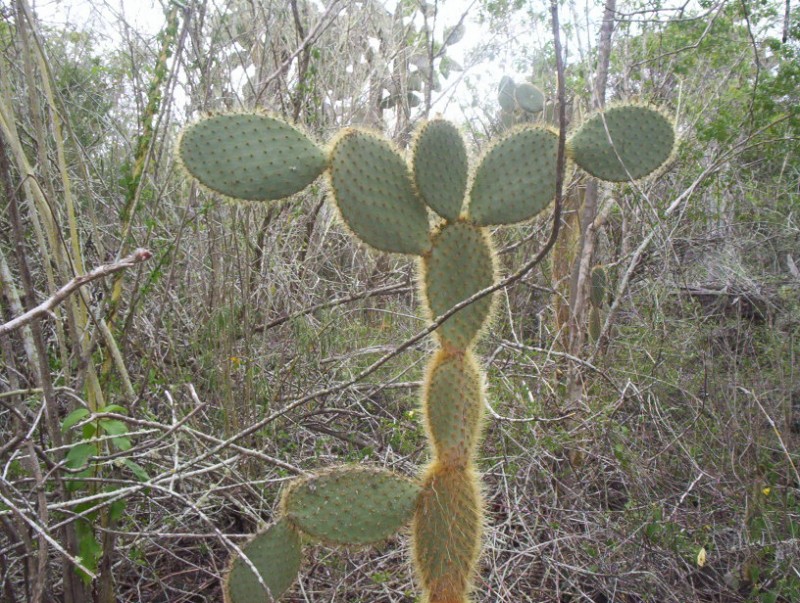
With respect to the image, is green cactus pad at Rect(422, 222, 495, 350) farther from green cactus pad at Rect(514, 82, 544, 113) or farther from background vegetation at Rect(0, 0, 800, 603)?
green cactus pad at Rect(514, 82, 544, 113)

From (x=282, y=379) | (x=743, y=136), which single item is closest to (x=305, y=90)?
(x=282, y=379)

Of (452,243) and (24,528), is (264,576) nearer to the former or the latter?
(24,528)

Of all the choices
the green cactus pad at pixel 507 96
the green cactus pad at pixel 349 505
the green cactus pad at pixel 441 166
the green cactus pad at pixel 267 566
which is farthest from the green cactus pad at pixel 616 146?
the green cactus pad at pixel 507 96

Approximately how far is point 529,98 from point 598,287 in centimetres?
132

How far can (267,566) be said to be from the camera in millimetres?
1702

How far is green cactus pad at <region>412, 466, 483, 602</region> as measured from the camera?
1802 mm

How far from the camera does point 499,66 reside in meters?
5.34

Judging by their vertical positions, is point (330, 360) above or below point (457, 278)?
below

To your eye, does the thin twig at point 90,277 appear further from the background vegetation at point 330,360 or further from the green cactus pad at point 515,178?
the green cactus pad at point 515,178

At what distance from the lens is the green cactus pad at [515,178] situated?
1865 mm

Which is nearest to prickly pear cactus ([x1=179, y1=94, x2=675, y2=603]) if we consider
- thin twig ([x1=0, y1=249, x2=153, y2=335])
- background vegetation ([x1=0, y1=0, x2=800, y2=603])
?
background vegetation ([x1=0, y1=0, x2=800, y2=603])

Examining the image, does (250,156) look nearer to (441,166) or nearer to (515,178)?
(441,166)

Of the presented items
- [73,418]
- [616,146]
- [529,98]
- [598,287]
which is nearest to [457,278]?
[616,146]

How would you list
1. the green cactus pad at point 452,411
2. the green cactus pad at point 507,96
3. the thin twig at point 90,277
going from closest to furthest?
the thin twig at point 90,277 < the green cactus pad at point 452,411 < the green cactus pad at point 507,96
